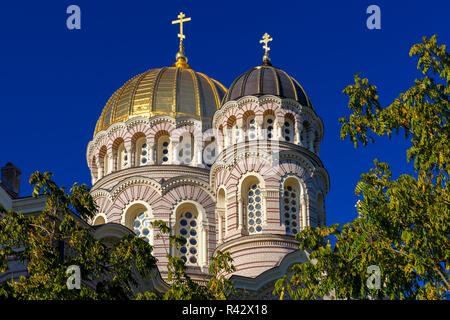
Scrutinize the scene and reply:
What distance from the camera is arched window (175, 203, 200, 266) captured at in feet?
115

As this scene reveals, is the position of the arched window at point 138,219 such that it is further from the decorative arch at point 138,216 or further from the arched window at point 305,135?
the arched window at point 305,135

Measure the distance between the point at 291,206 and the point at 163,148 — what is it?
774 cm

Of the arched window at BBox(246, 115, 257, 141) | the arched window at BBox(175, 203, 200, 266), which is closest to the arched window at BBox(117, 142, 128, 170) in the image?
the arched window at BBox(175, 203, 200, 266)

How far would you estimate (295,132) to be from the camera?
3428cm

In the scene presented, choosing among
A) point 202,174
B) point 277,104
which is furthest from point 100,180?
point 277,104

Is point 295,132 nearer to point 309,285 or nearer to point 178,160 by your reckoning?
point 178,160

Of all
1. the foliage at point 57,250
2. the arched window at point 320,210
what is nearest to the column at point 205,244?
the arched window at point 320,210

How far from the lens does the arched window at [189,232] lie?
34938 millimetres

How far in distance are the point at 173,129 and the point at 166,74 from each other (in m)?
3.62

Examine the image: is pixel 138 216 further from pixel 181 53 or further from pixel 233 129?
pixel 181 53

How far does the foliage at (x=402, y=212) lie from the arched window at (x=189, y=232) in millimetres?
18814

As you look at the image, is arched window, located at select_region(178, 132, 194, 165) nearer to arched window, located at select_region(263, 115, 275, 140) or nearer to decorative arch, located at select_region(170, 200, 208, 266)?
decorative arch, located at select_region(170, 200, 208, 266)

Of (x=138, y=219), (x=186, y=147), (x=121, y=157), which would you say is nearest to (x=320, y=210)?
(x=186, y=147)

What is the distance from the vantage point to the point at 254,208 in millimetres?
32594
